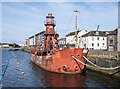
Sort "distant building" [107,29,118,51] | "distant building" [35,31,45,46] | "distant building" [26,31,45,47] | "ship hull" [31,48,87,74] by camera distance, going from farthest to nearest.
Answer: "distant building" [107,29,118,51] → "distant building" [26,31,45,47] → "distant building" [35,31,45,46] → "ship hull" [31,48,87,74]

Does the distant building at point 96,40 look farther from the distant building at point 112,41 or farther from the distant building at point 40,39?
the distant building at point 40,39

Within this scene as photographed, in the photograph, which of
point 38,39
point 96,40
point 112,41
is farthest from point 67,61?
point 38,39

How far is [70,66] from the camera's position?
21.0 metres

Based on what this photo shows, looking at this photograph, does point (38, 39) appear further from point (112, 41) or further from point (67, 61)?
point (67, 61)

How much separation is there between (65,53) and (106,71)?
7.65m

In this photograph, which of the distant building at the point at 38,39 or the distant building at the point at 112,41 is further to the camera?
the distant building at the point at 112,41

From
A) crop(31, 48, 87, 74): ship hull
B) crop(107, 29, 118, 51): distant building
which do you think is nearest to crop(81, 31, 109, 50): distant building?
crop(107, 29, 118, 51): distant building

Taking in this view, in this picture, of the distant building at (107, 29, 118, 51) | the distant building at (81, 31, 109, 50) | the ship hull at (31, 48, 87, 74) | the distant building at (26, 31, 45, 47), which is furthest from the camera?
the distant building at (81, 31, 109, 50)

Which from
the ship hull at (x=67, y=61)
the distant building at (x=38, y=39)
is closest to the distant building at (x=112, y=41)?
the distant building at (x=38, y=39)

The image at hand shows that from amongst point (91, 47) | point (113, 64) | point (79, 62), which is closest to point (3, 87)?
point (79, 62)

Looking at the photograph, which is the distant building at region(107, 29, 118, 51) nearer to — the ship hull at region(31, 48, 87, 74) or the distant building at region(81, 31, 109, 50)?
the distant building at region(81, 31, 109, 50)

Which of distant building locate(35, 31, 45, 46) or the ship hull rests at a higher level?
distant building locate(35, 31, 45, 46)

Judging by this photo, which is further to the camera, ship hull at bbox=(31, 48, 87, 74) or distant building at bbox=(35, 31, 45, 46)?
distant building at bbox=(35, 31, 45, 46)

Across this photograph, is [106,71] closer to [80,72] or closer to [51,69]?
[80,72]
